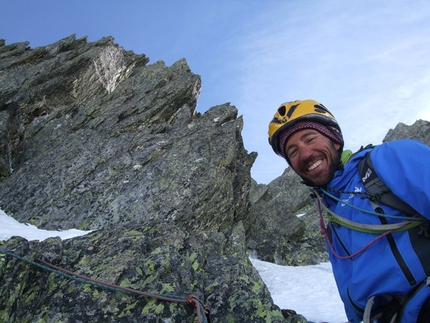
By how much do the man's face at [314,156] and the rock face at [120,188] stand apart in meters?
2.47

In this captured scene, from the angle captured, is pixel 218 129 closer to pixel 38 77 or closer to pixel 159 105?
pixel 159 105

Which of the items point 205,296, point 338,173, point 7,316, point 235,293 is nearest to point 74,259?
point 7,316

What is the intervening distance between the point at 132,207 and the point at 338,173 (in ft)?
45.1

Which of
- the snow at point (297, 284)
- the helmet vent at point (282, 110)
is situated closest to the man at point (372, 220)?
the helmet vent at point (282, 110)

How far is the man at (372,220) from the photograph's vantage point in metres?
3.00

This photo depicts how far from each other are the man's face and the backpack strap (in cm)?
56

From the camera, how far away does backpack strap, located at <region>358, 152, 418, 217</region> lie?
3199 mm

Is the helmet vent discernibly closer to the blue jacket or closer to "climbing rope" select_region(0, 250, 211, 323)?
the blue jacket

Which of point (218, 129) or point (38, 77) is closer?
point (218, 129)

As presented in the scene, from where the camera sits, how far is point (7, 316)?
4.98 metres

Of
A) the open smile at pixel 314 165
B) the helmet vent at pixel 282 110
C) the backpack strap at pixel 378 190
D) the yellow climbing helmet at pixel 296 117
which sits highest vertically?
the helmet vent at pixel 282 110

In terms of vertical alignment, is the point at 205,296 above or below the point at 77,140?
below

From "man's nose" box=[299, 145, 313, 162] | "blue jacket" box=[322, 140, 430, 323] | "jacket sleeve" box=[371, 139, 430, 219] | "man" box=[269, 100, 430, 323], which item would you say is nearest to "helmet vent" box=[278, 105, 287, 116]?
"man" box=[269, 100, 430, 323]

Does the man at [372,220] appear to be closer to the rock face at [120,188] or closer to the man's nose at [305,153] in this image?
the man's nose at [305,153]
